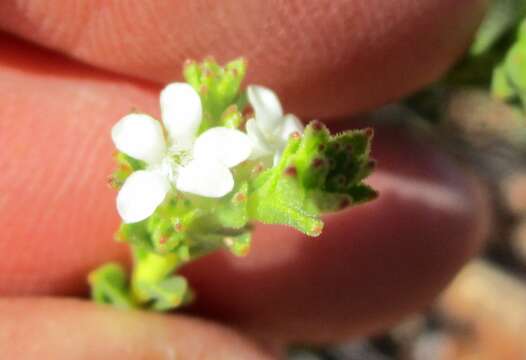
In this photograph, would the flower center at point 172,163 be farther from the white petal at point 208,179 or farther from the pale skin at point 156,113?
the pale skin at point 156,113

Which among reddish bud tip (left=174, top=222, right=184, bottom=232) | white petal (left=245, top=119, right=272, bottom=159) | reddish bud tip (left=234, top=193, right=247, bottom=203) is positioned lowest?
reddish bud tip (left=234, top=193, right=247, bottom=203)

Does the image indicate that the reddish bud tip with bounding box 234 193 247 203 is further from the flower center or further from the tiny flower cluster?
the flower center


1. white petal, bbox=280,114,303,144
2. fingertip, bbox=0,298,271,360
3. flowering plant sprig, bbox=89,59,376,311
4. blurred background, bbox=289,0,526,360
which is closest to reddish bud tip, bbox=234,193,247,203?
flowering plant sprig, bbox=89,59,376,311

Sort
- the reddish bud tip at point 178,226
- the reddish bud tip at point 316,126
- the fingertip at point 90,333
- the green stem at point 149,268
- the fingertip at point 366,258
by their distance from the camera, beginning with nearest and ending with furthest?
the reddish bud tip at point 316,126 < the reddish bud tip at point 178,226 < the green stem at point 149,268 < the fingertip at point 90,333 < the fingertip at point 366,258

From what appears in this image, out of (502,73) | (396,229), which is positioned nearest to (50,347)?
(396,229)

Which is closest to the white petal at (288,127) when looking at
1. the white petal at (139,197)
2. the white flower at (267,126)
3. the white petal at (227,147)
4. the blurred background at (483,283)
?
the white flower at (267,126)

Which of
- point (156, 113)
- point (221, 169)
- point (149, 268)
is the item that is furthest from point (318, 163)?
point (156, 113)

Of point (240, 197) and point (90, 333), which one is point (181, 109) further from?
point (90, 333)

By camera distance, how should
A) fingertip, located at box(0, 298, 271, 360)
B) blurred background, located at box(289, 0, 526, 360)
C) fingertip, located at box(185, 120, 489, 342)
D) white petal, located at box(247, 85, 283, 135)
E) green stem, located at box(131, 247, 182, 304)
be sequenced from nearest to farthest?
white petal, located at box(247, 85, 283, 135) → green stem, located at box(131, 247, 182, 304) → fingertip, located at box(0, 298, 271, 360) → fingertip, located at box(185, 120, 489, 342) → blurred background, located at box(289, 0, 526, 360)
